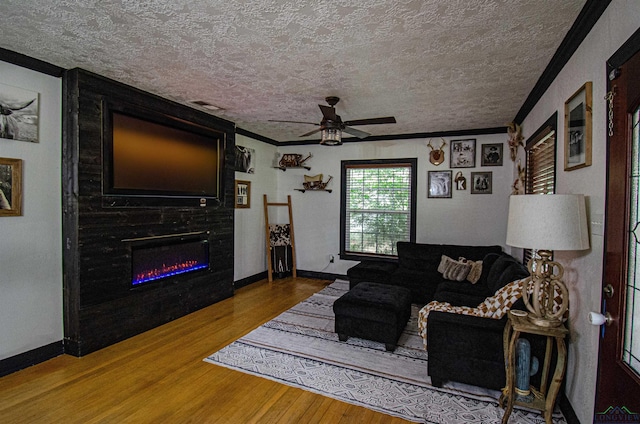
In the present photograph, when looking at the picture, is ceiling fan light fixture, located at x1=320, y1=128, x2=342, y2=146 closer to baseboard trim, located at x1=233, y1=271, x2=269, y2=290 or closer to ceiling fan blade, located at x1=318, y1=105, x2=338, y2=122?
ceiling fan blade, located at x1=318, y1=105, x2=338, y2=122

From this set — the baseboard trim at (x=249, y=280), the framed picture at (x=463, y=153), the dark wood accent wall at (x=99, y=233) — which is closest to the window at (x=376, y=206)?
the framed picture at (x=463, y=153)

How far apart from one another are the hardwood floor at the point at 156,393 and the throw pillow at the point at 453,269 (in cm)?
265

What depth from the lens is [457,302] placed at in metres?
3.45

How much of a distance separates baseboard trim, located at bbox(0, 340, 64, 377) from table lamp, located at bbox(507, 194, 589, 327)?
3.91m

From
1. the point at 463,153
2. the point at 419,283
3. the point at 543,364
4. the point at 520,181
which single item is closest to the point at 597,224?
the point at 543,364

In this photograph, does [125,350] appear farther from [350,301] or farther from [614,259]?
[614,259]

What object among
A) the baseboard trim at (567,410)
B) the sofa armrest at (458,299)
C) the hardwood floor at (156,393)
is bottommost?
the hardwood floor at (156,393)

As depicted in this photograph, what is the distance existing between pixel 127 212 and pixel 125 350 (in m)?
1.36

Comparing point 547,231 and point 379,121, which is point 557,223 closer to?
point 547,231

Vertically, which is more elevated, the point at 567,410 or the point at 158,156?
the point at 158,156

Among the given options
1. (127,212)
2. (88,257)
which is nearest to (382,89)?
(127,212)

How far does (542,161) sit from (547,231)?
186 centimetres

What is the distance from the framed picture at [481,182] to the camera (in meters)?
5.08

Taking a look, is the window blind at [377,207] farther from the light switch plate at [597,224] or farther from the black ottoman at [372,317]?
the light switch plate at [597,224]
